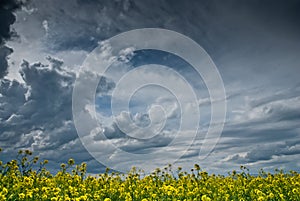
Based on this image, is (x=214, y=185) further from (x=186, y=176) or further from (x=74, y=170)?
(x=74, y=170)

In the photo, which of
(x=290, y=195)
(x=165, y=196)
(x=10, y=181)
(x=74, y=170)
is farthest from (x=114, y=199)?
(x=290, y=195)

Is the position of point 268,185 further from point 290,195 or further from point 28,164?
point 28,164

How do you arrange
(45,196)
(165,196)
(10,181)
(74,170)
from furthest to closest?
(74,170) < (10,181) < (165,196) < (45,196)

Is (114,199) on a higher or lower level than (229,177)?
lower

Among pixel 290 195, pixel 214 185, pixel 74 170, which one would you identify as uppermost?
pixel 74 170

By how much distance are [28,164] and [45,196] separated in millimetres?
4292

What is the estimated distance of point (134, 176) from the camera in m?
13.5

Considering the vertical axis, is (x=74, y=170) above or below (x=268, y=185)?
above

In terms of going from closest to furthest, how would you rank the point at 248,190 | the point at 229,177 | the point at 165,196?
the point at 165,196 → the point at 248,190 → the point at 229,177

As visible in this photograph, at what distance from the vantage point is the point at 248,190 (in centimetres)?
1192

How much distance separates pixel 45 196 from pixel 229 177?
→ 9451 millimetres

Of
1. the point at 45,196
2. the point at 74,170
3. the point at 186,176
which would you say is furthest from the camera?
the point at 186,176

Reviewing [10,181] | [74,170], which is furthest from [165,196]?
[10,181]

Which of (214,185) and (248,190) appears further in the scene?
(214,185)
